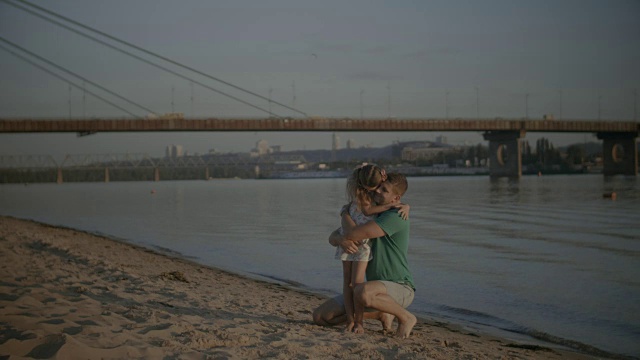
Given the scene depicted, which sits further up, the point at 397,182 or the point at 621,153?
the point at 621,153

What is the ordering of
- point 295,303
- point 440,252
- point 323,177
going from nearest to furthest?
point 295,303 → point 440,252 → point 323,177

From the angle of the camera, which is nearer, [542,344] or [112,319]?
[112,319]

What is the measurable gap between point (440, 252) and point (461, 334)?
8364mm

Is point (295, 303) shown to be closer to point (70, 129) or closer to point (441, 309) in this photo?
point (441, 309)

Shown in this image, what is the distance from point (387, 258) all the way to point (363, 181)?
724 millimetres

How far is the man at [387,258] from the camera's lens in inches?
218

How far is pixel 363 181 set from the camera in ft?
18.1

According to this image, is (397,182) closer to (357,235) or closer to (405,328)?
(357,235)

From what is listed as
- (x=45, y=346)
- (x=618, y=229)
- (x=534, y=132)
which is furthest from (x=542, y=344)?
(x=534, y=132)

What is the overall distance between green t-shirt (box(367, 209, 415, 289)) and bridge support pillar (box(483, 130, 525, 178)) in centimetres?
9483

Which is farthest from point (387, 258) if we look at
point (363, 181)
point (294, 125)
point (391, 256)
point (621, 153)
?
point (621, 153)

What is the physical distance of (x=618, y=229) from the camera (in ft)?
68.0

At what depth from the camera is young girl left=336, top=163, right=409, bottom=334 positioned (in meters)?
5.53

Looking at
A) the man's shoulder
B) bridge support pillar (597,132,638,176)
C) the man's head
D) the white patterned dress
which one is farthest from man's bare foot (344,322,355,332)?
bridge support pillar (597,132,638,176)
